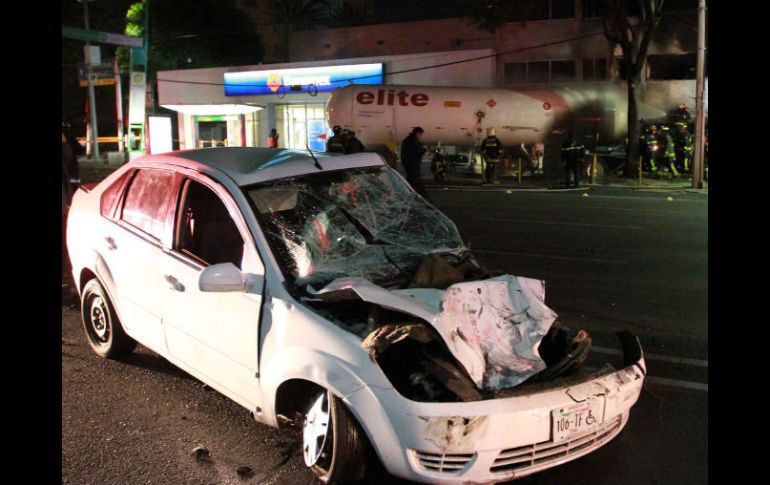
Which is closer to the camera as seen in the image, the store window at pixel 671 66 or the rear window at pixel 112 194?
the rear window at pixel 112 194

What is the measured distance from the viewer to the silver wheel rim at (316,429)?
3.40 meters

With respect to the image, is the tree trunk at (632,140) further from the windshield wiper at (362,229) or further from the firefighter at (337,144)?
the windshield wiper at (362,229)

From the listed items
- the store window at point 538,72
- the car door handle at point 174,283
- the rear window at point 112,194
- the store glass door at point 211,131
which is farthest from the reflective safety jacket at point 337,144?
the store glass door at point 211,131

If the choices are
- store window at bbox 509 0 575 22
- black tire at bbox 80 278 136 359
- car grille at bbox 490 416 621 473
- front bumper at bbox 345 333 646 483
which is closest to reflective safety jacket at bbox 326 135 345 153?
black tire at bbox 80 278 136 359

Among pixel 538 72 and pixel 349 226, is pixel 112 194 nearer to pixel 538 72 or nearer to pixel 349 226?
pixel 349 226

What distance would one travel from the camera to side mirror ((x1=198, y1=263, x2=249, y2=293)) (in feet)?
11.9

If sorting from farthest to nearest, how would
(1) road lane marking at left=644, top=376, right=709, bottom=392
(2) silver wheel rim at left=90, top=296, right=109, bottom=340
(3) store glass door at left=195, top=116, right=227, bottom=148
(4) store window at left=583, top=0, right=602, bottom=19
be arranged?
(3) store glass door at left=195, top=116, right=227, bottom=148 → (4) store window at left=583, top=0, right=602, bottom=19 → (2) silver wheel rim at left=90, top=296, right=109, bottom=340 → (1) road lane marking at left=644, top=376, right=709, bottom=392

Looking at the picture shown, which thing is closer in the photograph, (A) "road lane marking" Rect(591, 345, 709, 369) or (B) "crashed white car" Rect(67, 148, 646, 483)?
(B) "crashed white car" Rect(67, 148, 646, 483)

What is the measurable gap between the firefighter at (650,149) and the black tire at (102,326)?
21.6 meters

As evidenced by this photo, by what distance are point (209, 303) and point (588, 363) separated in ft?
9.48

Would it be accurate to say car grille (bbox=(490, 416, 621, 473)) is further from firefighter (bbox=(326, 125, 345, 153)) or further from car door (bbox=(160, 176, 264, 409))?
firefighter (bbox=(326, 125, 345, 153))

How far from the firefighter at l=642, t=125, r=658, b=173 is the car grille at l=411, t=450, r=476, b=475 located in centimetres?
2257

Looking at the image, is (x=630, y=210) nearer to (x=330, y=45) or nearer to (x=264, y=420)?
(x=264, y=420)
